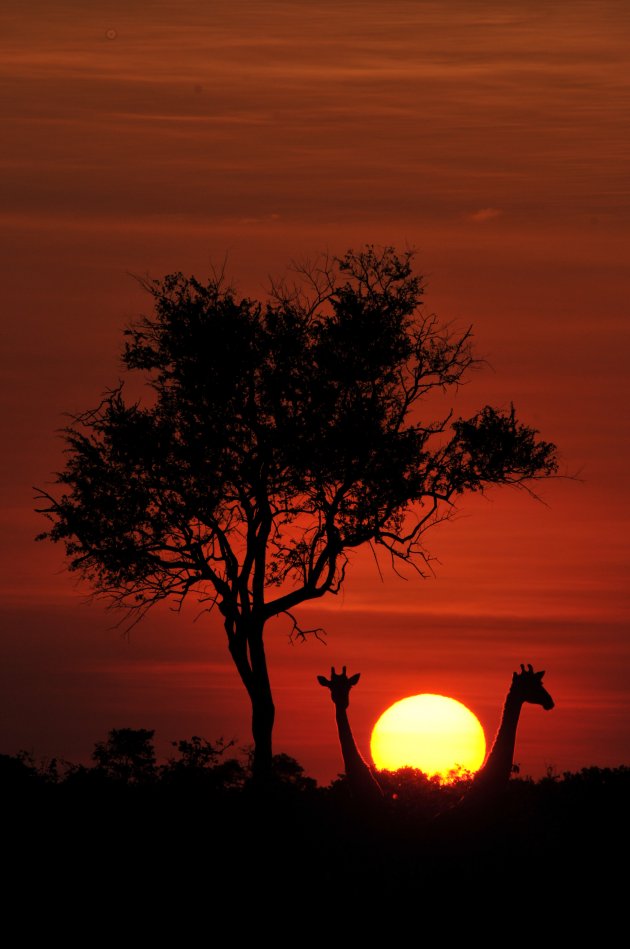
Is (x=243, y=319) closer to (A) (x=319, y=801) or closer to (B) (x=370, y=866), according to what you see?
(A) (x=319, y=801)

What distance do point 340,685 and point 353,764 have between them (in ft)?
5.98

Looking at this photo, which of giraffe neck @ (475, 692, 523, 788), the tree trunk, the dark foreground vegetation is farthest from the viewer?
the tree trunk

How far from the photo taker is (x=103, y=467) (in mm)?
46188

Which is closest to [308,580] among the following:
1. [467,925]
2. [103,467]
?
[103,467]

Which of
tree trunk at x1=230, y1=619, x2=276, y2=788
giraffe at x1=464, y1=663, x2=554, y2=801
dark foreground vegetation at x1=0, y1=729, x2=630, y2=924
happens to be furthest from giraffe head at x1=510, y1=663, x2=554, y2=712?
tree trunk at x1=230, y1=619, x2=276, y2=788

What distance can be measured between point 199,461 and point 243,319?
4.90 meters

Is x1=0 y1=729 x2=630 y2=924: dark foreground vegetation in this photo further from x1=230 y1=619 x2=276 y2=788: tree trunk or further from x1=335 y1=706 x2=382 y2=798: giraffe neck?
x1=230 y1=619 x2=276 y2=788: tree trunk

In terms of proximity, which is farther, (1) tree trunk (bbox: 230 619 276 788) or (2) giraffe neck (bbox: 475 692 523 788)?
(1) tree trunk (bbox: 230 619 276 788)

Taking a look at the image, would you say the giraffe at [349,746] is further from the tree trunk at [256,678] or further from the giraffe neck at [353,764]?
the tree trunk at [256,678]

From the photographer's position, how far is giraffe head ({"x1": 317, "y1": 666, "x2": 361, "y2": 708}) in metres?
31.8

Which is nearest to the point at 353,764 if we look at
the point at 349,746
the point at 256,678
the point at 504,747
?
the point at 349,746

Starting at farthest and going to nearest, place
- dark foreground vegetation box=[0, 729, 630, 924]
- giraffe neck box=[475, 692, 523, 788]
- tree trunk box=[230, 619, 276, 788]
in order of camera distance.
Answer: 1. tree trunk box=[230, 619, 276, 788]
2. giraffe neck box=[475, 692, 523, 788]
3. dark foreground vegetation box=[0, 729, 630, 924]

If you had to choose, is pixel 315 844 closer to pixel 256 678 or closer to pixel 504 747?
pixel 504 747

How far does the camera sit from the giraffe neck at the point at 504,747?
30.4m
